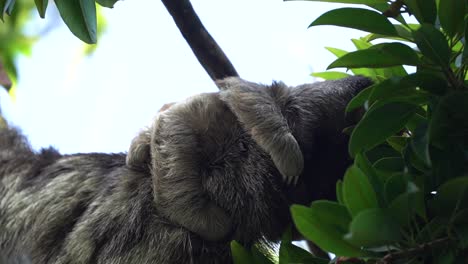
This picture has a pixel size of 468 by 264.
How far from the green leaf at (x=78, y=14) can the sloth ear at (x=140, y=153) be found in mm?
750

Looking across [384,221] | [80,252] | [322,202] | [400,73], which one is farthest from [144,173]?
[384,221]

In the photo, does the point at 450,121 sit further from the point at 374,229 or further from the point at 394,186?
the point at 374,229

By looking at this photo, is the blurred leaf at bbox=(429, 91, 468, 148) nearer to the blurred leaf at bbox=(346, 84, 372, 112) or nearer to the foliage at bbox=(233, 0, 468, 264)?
the foliage at bbox=(233, 0, 468, 264)

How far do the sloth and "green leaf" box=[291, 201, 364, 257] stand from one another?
0.89 m

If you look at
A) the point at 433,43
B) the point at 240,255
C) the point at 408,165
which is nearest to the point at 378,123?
the point at 408,165

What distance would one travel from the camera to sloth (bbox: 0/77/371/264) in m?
2.81

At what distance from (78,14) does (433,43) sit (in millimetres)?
1382

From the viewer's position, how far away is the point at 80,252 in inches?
116

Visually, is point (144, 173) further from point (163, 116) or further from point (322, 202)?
point (322, 202)

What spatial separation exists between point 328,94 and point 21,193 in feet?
5.46

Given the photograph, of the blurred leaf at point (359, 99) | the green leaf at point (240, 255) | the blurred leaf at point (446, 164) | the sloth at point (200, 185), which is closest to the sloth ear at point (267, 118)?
the sloth at point (200, 185)

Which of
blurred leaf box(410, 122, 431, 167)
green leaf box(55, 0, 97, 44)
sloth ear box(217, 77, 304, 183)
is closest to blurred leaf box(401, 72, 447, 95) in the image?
blurred leaf box(410, 122, 431, 167)

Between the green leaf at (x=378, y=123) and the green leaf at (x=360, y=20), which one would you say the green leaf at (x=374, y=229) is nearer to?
the green leaf at (x=378, y=123)

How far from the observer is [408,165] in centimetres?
191
